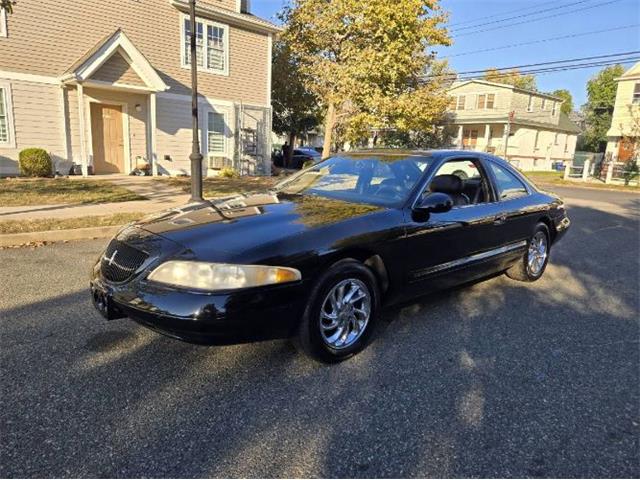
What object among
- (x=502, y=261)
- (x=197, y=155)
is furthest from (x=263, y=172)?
(x=502, y=261)

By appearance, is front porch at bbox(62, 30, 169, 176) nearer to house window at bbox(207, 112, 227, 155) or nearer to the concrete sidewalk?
house window at bbox(207, 112, 227, 155)

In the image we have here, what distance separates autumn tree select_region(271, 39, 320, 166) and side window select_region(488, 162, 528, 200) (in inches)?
715

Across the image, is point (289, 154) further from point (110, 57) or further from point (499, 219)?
point (499, 219)

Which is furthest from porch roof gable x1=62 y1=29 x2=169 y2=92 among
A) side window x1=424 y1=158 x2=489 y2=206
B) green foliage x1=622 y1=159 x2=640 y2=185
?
green foliage x1=622 y1=159 x2=640 y2=185

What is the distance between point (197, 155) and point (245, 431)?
7.82 meters

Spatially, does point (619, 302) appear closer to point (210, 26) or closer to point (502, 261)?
point (502, 261)

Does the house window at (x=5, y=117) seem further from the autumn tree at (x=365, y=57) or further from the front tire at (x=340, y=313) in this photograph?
the front tire at (x=340, y=313)

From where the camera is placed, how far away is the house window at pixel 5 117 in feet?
43.6

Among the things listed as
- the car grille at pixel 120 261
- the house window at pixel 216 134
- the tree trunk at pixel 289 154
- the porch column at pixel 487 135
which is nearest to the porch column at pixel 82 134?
the house window at pixel 216 134

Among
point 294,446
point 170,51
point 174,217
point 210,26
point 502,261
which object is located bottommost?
point 294,446

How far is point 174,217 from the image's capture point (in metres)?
3.70

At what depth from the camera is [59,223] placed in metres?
7.38

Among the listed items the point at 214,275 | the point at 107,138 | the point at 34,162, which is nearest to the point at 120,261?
the point at 214,275

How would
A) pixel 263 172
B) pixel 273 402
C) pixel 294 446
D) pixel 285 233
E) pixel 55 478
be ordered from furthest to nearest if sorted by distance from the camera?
pixel 263 172 → pixel 285 233 → pixel 273 402 → pixel 294 446 → pixel 55 478
